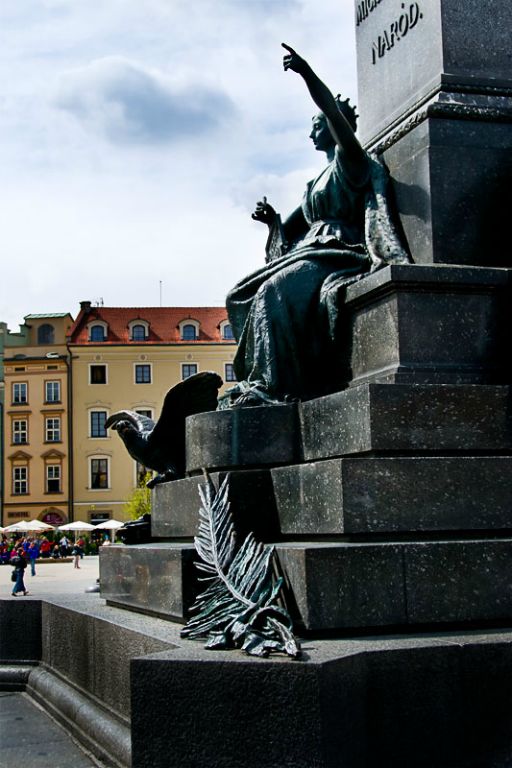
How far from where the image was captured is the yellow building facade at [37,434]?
197 feet

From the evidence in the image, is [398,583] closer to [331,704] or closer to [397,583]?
[397,583]

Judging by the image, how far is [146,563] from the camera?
5117 millimetres

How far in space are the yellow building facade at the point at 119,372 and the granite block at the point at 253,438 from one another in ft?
174

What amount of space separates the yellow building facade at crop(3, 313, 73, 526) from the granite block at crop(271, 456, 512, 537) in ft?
186

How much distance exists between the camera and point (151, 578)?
16.5 feet

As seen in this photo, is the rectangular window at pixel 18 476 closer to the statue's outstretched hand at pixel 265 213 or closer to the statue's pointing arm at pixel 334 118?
the statue's outstretched hand at pixel 265 213

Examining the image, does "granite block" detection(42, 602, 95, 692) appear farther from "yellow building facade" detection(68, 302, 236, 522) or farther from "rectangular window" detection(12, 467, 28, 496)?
"rectangular window" detection(12, 467, 28, 496)

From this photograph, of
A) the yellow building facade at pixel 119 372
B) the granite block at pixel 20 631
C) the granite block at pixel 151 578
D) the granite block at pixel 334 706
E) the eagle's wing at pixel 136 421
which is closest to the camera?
the granite block at pixel 334 706

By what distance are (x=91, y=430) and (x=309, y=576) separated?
5707 cm

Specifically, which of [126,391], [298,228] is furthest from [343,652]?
[126,391]

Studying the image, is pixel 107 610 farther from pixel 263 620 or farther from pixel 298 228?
pixel 298 228

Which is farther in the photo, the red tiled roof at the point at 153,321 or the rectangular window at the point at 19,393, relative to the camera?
the rectangular window at the point at 19,393

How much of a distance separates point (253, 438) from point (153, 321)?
184 feet

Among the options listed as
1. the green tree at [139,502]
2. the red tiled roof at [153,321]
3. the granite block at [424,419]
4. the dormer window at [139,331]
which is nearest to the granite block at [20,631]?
the granite block at [424,419]
